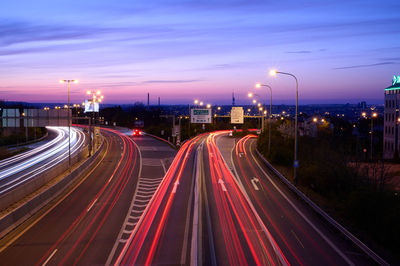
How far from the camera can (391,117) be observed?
56031 mm

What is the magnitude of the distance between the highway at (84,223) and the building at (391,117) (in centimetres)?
3733

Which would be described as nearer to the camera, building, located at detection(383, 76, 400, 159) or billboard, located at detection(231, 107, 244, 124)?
building, located at detection(383, 76, 400, 159)

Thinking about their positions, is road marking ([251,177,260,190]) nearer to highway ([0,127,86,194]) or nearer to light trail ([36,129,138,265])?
light trail ([36,129,138,265])

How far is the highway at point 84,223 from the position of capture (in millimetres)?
13453

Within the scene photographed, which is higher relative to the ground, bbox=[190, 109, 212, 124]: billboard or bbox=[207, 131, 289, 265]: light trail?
bbox=[190, 109, 212, 124]: billboard

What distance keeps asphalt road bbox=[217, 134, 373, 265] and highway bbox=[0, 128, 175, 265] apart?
6.47m

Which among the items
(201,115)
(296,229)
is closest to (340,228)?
(296,229)

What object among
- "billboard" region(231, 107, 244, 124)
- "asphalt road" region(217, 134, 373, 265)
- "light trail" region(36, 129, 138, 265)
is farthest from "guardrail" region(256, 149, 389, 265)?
"billboard" region(231, 107, 244, 124)

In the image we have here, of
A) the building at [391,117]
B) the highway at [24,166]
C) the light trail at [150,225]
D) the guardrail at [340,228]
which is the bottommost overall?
the highway at [24,166]

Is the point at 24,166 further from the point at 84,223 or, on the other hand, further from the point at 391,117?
the point at 391,117

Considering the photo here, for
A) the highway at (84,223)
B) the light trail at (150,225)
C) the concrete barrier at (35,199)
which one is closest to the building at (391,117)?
the light trail at (150,225)

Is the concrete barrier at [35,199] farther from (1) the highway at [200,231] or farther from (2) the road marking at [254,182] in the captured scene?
(2) the road marking at [254,182]

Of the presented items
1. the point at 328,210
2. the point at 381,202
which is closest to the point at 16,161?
the point at 328,210

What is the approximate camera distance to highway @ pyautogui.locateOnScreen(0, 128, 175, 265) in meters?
13.5
